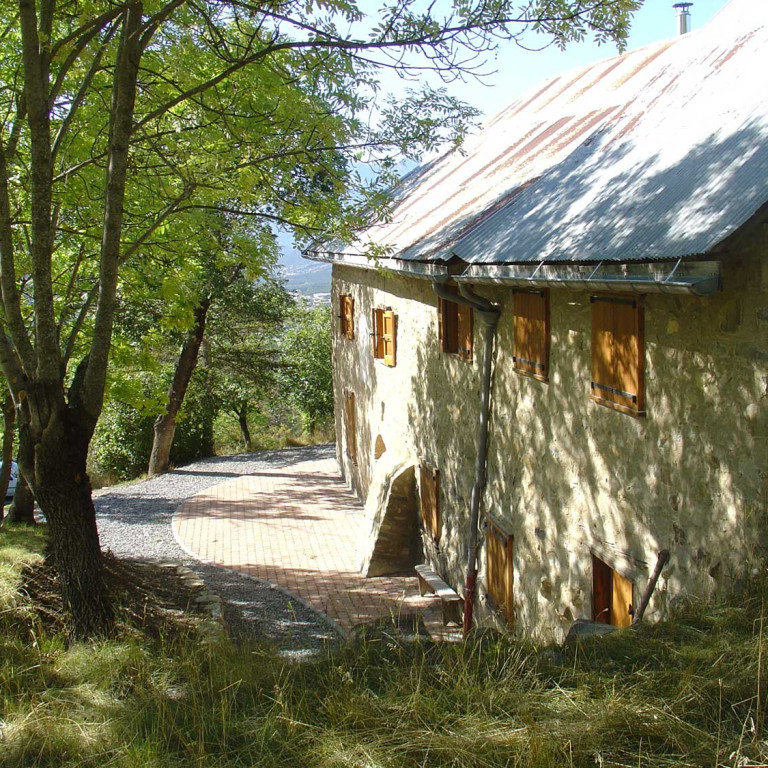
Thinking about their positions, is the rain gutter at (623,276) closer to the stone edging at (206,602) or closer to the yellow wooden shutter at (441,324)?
the yellow wooden shutter at (441,324)

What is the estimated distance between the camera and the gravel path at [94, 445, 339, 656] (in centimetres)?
868

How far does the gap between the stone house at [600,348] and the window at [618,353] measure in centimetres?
2

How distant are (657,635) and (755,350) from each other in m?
1.58

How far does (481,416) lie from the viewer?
7969 millimetres

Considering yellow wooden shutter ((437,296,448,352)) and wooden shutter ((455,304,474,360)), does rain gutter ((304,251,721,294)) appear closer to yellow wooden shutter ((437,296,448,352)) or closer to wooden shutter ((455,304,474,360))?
wooden shutter ((455,304,474,360))

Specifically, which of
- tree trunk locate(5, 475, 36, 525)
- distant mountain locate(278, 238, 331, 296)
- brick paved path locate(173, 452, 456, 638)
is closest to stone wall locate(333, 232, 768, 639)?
brick paved path locate(173, 452, 456, 638)

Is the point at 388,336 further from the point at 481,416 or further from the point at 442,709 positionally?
the point at 442,709

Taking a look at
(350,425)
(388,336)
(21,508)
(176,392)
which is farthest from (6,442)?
(176,392)

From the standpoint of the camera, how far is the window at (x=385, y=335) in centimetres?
1190

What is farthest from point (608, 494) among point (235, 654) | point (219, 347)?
point (219, 347)

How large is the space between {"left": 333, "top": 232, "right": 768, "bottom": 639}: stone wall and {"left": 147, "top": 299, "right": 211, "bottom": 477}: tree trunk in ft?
32.9

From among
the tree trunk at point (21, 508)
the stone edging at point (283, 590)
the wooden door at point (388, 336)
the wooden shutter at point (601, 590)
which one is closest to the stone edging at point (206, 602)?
the stone edging at point (283, 590)

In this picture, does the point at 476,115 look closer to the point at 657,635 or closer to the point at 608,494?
the point at 608,494

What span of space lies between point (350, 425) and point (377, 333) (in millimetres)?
3988
